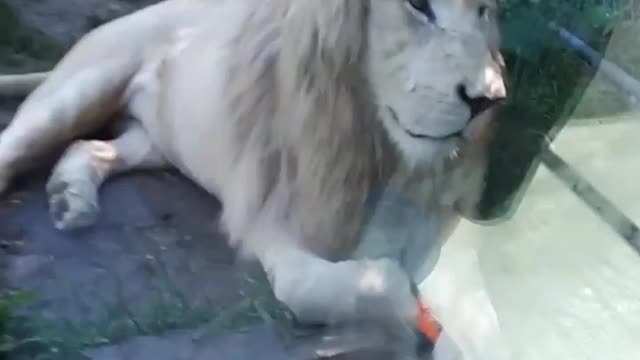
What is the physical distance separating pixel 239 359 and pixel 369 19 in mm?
214

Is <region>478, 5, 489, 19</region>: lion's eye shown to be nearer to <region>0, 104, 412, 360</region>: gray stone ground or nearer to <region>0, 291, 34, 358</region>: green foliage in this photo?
<region>0, 104, 412, 360</region>: gray stone ground

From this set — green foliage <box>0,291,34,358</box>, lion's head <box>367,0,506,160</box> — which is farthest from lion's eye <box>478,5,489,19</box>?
green foliage <box>0,291,34,358</box>

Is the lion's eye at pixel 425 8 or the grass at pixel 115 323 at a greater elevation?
the lion's eye at pixel 425 8

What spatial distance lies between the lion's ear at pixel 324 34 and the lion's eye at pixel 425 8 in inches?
1.1

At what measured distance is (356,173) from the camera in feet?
2.25

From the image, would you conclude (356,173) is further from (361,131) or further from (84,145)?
(84,145)

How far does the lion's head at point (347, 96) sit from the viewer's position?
0.65 metres

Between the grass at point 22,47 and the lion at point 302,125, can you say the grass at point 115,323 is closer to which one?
the lion at point 302,125

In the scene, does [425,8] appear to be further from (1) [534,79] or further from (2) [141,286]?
(2) [141,286]

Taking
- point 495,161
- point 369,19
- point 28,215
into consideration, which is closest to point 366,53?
point 369,19

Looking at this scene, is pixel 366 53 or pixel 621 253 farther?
pixel 621 253

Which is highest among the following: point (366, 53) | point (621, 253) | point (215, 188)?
point (366, 53)

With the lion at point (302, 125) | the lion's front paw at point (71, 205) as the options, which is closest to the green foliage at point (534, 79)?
the lion at point (302, 125)

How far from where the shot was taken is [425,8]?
0.64 m
